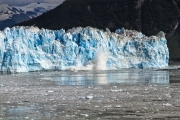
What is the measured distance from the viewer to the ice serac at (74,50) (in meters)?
43.8

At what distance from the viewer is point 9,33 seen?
4606 cm

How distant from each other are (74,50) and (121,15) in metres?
104

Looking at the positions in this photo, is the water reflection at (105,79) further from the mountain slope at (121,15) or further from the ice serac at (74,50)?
the mountain slope at (121,15)

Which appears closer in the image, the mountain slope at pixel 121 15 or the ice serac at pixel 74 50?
the ice serac at pixel 74 50

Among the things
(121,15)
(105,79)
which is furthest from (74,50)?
(121,15)

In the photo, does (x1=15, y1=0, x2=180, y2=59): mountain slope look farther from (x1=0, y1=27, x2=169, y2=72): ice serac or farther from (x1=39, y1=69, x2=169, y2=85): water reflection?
(x1=39, y1=69, x2=169, y2=85): water reflection

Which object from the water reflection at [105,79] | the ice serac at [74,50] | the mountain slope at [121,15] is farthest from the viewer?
the mountain slope at [121,15]

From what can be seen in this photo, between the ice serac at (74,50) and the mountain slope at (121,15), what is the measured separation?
82.0 metres

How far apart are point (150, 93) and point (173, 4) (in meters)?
134

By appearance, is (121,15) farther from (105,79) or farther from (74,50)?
(105,79)

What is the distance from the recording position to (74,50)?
1983 inches

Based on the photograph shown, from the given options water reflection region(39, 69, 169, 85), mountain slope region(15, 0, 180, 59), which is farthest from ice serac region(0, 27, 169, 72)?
mountain slope region(15, 0, 180, 59)

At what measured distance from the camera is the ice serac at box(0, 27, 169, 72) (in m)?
43.8

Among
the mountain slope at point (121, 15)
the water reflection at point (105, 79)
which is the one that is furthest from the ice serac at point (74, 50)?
the mountain slope at point (121, 15)
